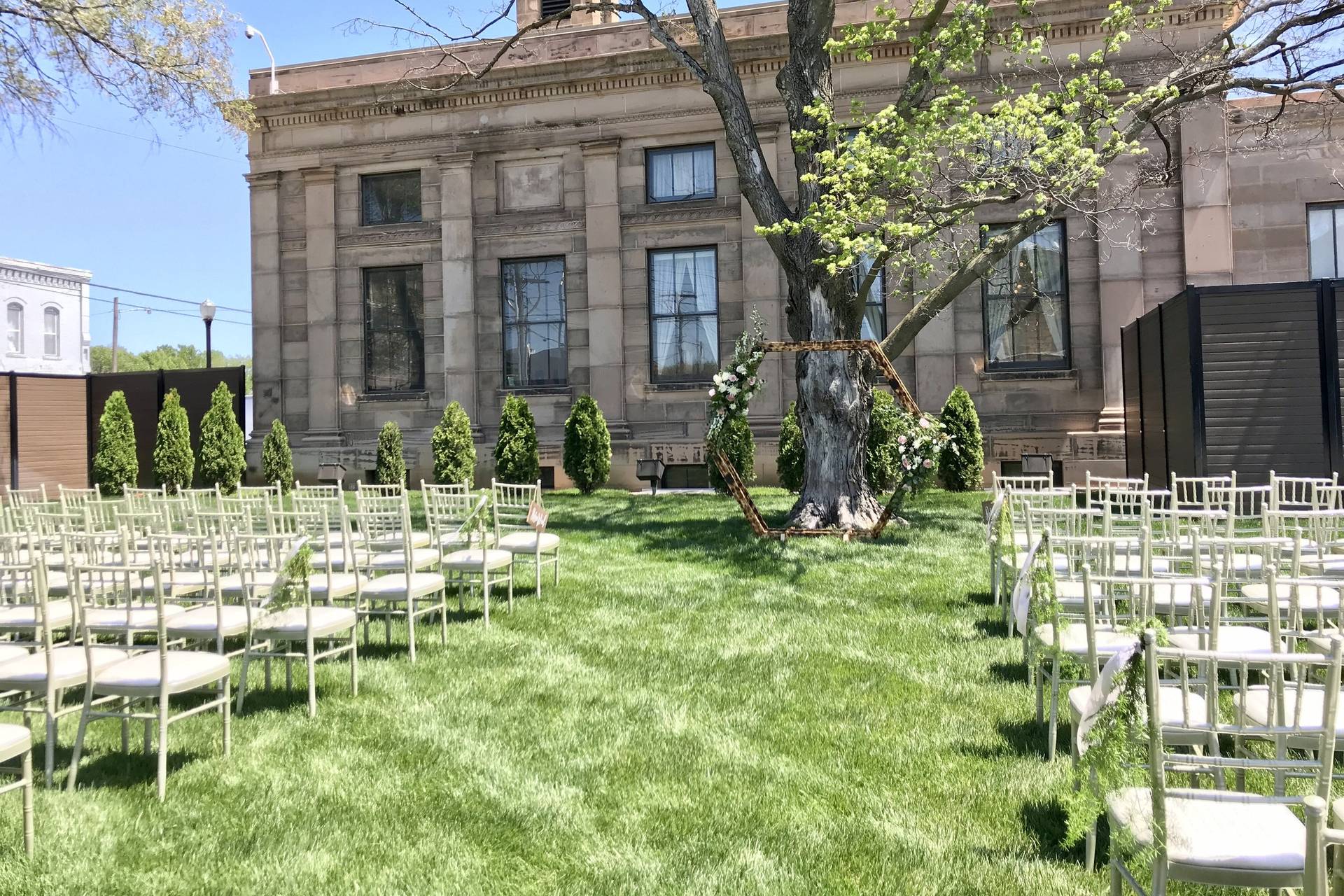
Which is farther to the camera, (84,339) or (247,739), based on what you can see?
(84,339)

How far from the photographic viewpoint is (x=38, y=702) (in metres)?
5.46

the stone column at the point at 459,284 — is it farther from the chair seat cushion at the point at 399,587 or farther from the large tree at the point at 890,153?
the chair seat cushion at the point at 399,587

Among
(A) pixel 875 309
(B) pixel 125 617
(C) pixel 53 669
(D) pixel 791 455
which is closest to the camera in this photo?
(C) pixel 53 669

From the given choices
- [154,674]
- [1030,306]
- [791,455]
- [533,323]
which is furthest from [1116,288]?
[154,674]

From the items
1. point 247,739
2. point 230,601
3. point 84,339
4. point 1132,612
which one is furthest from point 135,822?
point 84,339

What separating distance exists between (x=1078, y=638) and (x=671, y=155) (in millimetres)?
18654

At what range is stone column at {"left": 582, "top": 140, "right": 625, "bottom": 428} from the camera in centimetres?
2206

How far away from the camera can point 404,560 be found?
29.0ft

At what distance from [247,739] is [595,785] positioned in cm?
224

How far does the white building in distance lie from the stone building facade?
37.5 m

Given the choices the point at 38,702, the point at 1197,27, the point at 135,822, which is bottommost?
the point at 135,822

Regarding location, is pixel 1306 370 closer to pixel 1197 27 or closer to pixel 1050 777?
pixel 1197 27

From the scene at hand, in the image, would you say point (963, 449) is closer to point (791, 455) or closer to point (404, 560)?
point (791, 455)

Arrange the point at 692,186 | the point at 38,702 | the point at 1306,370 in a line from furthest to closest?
1. the point at 692,186
2. the point at 1306,370
3. the point at 38,702
